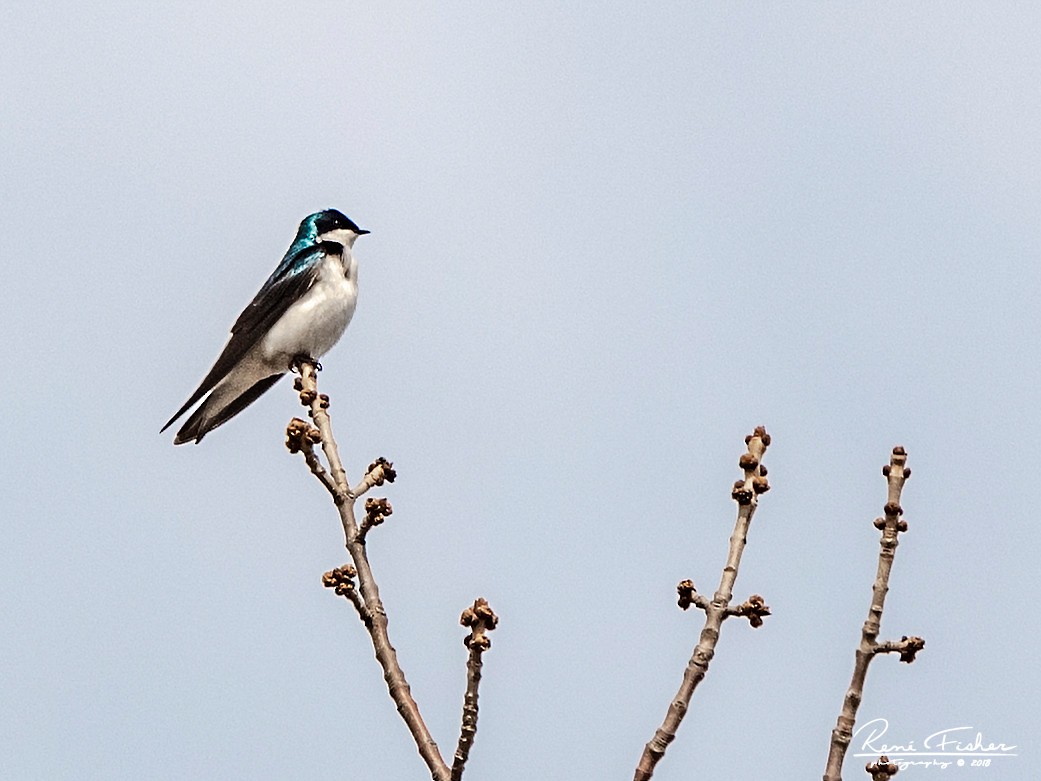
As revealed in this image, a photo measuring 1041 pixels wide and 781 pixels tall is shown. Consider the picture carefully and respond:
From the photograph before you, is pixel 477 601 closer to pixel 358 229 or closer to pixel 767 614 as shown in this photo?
pixel 767 614

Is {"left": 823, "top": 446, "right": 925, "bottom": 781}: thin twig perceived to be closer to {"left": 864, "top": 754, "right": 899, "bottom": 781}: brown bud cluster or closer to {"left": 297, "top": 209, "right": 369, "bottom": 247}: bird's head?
{"left": 864, "top": 754, "right": 899, "bottom": 781}: brown bud cluster

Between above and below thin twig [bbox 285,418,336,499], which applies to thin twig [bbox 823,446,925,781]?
below

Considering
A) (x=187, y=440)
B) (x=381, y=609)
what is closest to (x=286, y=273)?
(x=187, y=440)

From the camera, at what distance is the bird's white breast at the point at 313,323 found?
479 inches

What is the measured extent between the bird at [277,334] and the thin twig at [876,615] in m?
8.36

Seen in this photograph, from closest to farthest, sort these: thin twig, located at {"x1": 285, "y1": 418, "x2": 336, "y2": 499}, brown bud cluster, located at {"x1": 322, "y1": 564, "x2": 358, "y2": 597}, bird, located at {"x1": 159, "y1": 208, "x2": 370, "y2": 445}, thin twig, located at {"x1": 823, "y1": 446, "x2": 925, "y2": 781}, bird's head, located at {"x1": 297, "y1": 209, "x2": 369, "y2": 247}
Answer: thin twig, located at {"x1": 823, "y1": 446, "x2": 925, "y2": 781}
brown bud cluster, located at {"x1": 322, "y1": 564, "x2": 358, "y2": 597}
thin twig, located at {"x1": 285, "y1": 418, "x2": 336, "y2": 499}
bird, located at {"x1": 159, "y1": 208, "x2": 370, "y2": 445}
bird's head, located at {"x1": 297, "y1": 209, "x2": 369, "y2": 247}

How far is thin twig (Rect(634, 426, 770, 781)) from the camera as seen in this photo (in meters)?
3.96

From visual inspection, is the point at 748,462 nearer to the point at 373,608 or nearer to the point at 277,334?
the point at 373,608

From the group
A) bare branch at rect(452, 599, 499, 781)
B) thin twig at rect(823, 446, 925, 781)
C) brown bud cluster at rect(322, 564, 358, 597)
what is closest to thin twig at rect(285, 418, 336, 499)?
brown bud cluster at rect(322, 564, 358, 597)

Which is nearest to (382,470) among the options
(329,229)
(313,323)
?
(313,323)

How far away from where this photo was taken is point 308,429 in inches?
223

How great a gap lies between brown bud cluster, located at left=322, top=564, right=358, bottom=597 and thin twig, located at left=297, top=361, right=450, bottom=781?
0.12 feet

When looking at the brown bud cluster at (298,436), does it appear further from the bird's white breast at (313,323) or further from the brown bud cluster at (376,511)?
the bird's white breast at (313,323)

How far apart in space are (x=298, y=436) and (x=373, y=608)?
3.77 feet
